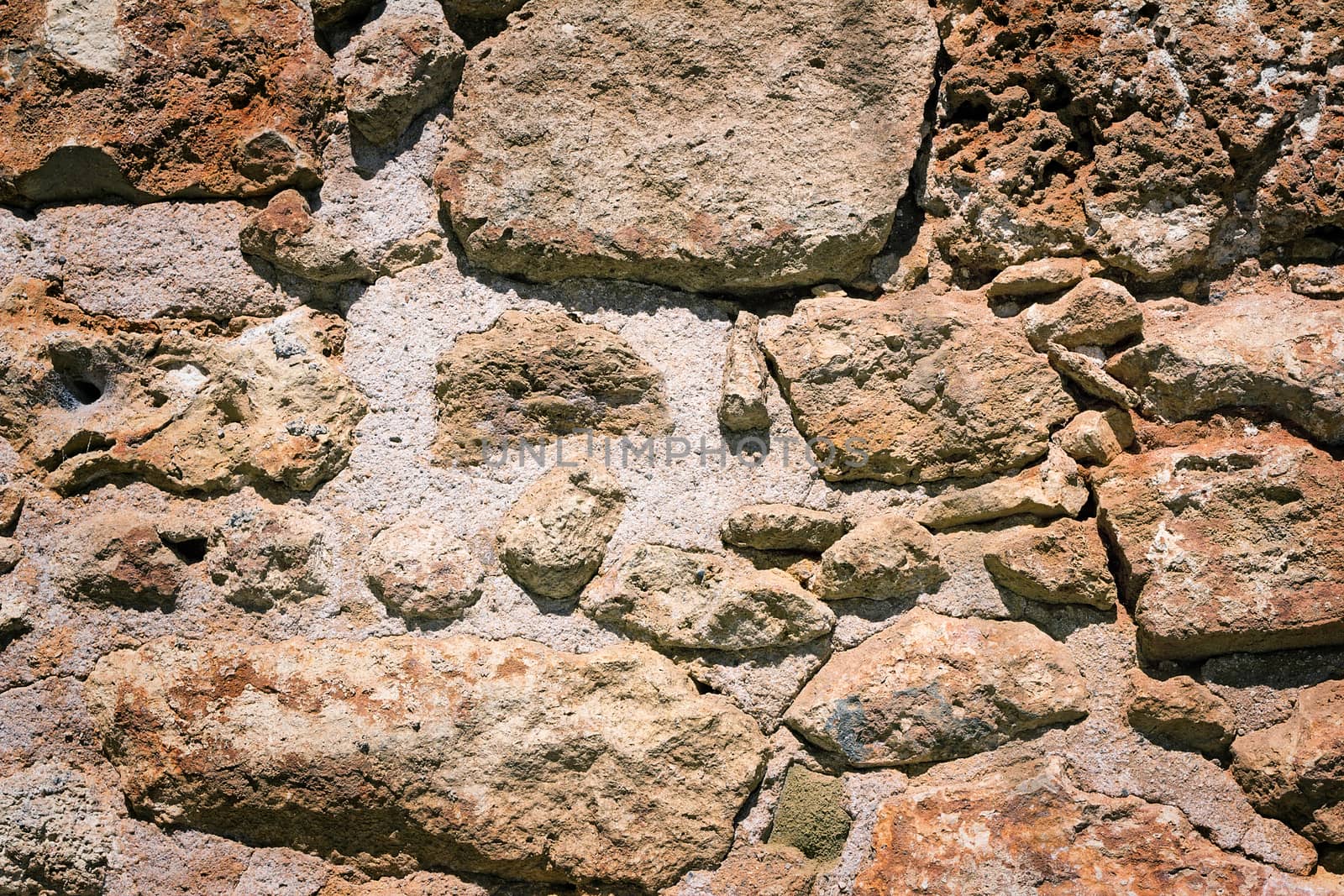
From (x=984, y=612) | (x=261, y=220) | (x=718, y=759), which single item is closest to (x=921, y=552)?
(x=984, y=612)

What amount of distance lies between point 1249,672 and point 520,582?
931 millimetres

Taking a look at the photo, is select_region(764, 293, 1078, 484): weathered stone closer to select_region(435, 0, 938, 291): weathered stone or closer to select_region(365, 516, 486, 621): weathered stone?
select_region(435, 0, 938, 291): weathered stone

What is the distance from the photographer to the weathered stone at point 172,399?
1509mm

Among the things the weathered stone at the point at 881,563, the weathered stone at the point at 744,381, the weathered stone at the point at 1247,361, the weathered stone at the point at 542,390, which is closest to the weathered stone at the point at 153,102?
the weathered stone at the point at 542,390

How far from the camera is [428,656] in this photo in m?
1.44

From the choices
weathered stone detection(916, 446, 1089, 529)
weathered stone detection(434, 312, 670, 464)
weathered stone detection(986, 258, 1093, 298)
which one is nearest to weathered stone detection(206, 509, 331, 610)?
weathered stone detection(434, 312, 670, 464)

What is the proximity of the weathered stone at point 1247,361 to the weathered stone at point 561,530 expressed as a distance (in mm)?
696

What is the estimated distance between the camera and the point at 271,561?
58.1 inches

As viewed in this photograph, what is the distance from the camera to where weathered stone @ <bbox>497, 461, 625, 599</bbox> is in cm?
144

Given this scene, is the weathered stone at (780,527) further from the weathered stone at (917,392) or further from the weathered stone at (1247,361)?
the weathered stone at (1247,361)

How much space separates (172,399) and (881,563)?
995 millimetres

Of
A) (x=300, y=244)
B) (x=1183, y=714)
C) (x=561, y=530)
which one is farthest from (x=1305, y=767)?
(x=300, y=244)

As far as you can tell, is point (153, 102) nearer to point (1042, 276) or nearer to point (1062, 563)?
point (1042, 276)

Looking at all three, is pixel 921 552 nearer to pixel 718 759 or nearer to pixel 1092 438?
pixel 1092 438
